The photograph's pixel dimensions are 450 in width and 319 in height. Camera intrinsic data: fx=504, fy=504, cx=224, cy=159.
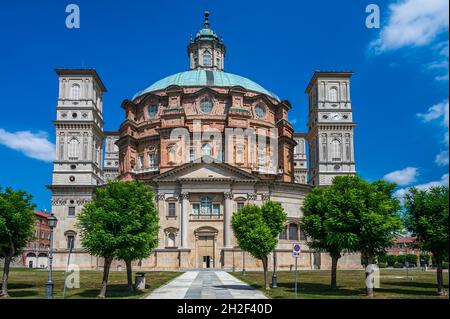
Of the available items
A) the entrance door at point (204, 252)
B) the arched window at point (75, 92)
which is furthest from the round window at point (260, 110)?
the arched window at point (75, 92)

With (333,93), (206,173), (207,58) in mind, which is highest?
(207,58)

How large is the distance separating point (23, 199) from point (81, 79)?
5257cm

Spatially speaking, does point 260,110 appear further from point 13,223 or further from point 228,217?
point 13,223

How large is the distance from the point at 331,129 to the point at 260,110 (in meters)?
12.7

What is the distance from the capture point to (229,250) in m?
71.1

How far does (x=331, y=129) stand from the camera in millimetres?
84562

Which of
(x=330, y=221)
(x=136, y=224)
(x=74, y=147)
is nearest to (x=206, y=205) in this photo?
(x=74, y=147)

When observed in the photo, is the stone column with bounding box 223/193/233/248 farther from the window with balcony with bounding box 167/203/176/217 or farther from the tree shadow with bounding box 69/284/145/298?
the tree shadow with bounding box 69/284/145/298

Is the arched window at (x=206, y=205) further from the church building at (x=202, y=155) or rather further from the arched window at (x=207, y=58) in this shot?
the arched window at (x=207, y=58)

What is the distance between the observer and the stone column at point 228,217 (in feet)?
237

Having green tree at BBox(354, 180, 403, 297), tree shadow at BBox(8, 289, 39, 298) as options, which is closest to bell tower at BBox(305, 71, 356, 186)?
green tree at BBox(354, 180, 403, 297)
